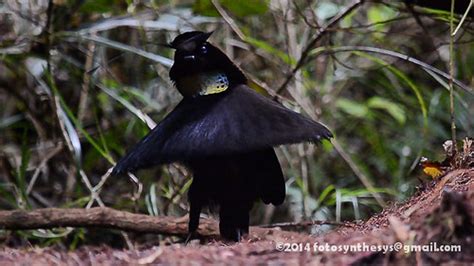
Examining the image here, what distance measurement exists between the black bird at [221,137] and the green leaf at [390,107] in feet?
7.56

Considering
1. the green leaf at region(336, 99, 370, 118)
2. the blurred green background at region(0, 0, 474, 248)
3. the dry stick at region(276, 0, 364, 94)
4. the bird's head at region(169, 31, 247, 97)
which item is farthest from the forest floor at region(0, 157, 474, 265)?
the green leaf at region(336, 99, 370, 118)

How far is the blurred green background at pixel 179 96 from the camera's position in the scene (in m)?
3.92

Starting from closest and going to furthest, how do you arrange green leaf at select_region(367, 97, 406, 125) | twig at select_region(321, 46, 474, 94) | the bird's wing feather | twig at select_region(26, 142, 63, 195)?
the bird's wing feather
twig at select_region(321, 46, 474, 94)
twig at select_region(26, 142, 63, 195)
green leaf at select_region(367, 97, 406, 125)

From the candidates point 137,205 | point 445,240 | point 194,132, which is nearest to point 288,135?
point 194,132

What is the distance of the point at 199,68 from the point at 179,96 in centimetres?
170

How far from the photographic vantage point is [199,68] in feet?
9.32

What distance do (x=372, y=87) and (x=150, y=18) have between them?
1672 mm

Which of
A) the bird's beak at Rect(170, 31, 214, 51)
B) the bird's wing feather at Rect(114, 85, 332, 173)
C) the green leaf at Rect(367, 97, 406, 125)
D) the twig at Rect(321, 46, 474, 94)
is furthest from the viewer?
the green leaf at Rect(367, 97, 406, 125)

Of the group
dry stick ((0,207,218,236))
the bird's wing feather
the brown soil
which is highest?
the bird's wing feather

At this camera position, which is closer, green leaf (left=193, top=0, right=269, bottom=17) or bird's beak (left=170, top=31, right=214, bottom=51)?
bird's beak (left=170, top=31, right=214, bottom=51)

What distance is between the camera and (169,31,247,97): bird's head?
283cm

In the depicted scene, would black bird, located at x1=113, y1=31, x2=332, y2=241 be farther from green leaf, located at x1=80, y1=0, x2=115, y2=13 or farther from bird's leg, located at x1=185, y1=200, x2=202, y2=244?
green leaf, located at x1=80, y1=0, x2=115, y2=13

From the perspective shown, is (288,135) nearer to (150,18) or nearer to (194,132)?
(194,132)

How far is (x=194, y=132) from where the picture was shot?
2.61m
